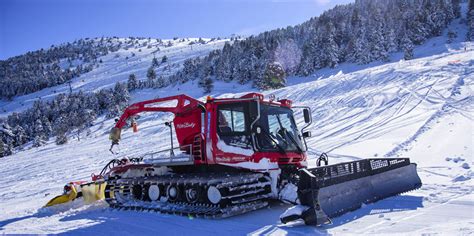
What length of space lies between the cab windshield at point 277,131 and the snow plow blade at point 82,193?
5550 millimetres

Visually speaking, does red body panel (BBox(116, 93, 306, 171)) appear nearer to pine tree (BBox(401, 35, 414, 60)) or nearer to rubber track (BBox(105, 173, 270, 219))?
rubber track (BBox(105, 173, 270, 219))

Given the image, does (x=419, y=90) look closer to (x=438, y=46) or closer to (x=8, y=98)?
(x=438, y=46)

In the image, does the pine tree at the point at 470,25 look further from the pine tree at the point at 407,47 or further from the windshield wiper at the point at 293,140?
the windshield wiper at the point at 293,140

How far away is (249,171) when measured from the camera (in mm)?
8969

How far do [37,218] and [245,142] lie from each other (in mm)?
5779

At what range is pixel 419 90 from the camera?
2731 centimetres

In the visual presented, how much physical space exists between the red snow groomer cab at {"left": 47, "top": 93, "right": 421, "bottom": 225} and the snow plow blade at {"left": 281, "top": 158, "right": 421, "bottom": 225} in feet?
0.06

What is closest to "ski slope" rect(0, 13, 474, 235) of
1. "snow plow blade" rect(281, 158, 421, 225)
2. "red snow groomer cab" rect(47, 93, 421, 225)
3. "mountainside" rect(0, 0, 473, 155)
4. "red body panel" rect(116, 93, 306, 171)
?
"snow plow blade" rect(281, 158, 421, 225)

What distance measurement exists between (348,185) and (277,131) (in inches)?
82.5

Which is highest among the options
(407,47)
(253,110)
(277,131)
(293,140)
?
(407,47)

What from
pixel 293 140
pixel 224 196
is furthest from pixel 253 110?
pixel 224 196

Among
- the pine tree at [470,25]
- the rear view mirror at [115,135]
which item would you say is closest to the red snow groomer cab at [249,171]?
the rear view mirror at [115,135]

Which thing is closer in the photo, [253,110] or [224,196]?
[224,196]

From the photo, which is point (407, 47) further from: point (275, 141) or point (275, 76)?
point (275, 141)
